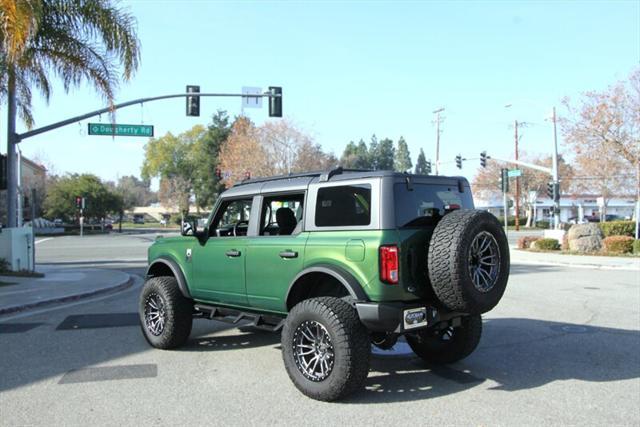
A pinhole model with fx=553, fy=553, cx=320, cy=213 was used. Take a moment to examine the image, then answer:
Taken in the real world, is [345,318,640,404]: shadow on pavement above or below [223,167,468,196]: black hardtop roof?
below

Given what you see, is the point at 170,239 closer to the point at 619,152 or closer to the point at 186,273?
the point at 186,273

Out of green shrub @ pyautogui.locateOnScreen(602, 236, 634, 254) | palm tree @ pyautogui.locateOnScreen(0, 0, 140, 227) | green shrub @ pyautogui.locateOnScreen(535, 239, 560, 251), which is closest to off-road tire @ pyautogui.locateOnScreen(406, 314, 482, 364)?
palm tree @ pyautogui.locateOnScreen(0, 0, 140, 227)

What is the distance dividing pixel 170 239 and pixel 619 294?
9.80 metres

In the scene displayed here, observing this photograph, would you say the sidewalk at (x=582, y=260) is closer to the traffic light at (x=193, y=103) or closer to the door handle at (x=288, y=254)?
the traffic light at (x=193, y=103)

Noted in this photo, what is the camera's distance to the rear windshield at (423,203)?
507 cm

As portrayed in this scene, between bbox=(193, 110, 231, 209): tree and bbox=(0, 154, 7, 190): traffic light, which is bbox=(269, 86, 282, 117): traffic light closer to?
bbox=(0, 154, 7, 190): traffic light

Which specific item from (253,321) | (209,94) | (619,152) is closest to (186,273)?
(253,321)

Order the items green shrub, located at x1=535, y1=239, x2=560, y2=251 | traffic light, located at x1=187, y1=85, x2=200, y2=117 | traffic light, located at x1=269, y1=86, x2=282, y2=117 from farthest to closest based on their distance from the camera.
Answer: green shrub, located at x1=535, y1=239, x2=560, y2=251, traffic light, located at x1=269, y1=86, x2=282, y2=117, traffic light, located at x1=187, y1=85, x2=200, y2=117

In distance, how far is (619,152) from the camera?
96.5 feet

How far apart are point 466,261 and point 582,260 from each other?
19017mm

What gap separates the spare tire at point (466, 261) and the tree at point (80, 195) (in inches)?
2344

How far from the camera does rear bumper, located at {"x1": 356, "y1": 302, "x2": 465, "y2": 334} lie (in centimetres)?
471

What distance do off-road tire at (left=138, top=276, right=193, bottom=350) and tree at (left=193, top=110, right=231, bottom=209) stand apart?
239 feet

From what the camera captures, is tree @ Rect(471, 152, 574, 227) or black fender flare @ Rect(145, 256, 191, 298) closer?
black fender flare @ Rect(145, 256, 191, 298)
